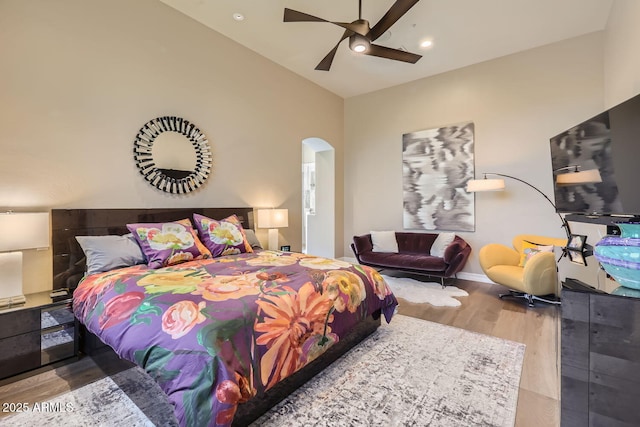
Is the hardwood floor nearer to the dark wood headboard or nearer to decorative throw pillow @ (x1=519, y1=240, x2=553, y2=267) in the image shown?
decorative throw pillow @ (x1=519, y1=240, x2=553, y2=267)

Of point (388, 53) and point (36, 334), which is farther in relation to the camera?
point (388, 53)

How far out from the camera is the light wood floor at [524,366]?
185 centimetres

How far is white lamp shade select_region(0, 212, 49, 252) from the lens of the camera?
2174mm

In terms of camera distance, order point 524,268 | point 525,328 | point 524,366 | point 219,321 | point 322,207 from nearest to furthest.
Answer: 1. point 219,321
2. point 524,366
3. point 525,328
4. point 524,268
5. point 322,207

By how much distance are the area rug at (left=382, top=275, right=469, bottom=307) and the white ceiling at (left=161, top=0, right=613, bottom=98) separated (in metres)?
3.44

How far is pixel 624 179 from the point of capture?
164 centimetres

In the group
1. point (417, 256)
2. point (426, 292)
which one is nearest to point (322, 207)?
point (417, 256)

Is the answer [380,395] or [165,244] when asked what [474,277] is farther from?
[165,244]

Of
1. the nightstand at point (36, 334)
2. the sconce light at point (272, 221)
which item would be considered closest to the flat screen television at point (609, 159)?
the sconce light at point (272, 221)

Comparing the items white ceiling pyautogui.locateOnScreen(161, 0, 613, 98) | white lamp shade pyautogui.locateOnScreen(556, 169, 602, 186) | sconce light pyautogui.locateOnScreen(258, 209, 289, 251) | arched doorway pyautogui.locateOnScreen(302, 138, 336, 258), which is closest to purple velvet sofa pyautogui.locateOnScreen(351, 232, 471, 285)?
arched doorway pyautogui.locateOnScreen(302, 138, 336, 258)

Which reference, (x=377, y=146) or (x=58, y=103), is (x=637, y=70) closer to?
(x=377, y=146)

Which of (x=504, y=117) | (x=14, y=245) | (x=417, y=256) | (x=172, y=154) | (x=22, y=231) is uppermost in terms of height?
(x=504, y=117)

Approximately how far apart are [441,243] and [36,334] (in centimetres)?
479

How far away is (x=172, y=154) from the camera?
11.4 feet
